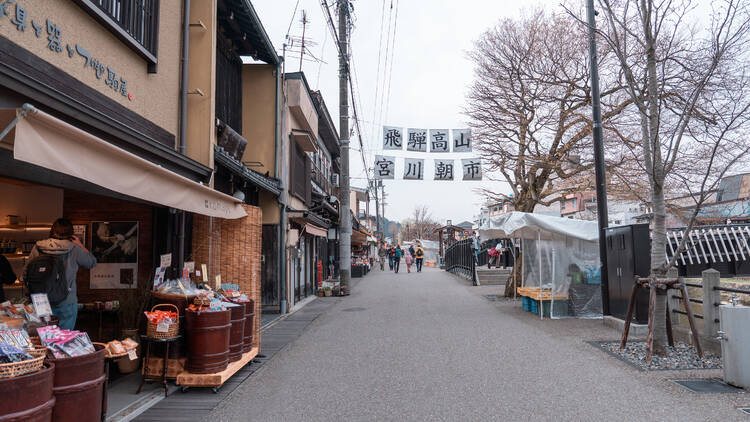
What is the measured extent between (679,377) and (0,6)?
8407 millimetres

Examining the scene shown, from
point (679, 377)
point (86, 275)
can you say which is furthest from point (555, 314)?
point (86, 275)

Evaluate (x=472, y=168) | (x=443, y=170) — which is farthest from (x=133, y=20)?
(x=472, y=168)

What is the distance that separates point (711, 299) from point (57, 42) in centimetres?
932

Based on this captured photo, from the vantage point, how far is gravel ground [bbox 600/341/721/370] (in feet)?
22.3

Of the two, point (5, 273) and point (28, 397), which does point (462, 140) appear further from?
point (28, 397)

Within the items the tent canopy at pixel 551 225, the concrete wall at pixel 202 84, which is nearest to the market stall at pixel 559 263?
the tent canopy at pixel 551 225

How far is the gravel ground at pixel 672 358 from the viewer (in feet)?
22.3

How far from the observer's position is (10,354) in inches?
122

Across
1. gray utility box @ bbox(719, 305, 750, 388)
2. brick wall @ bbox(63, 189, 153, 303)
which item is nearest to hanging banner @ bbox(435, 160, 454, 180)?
brick wall @ bbox(63, 189, 153, 303)

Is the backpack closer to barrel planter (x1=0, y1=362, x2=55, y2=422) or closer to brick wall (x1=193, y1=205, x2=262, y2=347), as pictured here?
barrel planter (x1=0, y1=362, x2=55, y2=422)

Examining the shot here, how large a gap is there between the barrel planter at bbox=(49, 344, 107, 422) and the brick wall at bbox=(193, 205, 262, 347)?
384cm

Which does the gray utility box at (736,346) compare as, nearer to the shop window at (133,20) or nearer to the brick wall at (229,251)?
the brick wall at (229,251)

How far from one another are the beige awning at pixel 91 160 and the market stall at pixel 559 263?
9026mm

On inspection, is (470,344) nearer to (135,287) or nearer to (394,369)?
(394,369)
